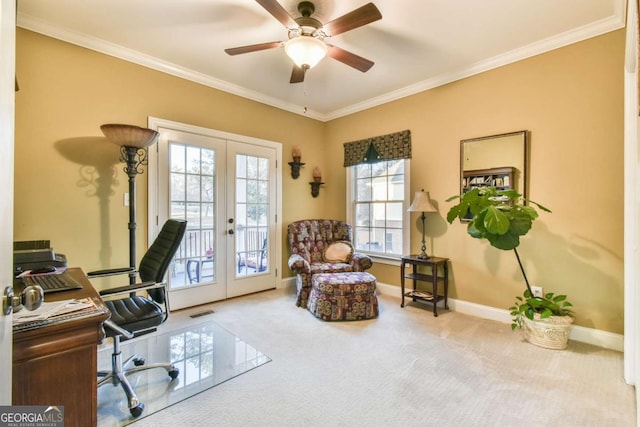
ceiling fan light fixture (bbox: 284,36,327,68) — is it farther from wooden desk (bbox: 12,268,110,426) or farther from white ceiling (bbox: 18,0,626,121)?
wooden desk (bbox: 12,268,110,426)

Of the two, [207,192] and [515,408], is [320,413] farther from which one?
[207,192]

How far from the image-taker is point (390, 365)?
2197 millimetres

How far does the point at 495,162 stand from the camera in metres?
3.02

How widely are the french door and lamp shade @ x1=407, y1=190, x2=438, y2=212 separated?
194 cm

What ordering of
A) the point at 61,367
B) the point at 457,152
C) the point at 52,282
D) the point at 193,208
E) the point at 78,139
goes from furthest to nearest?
the point at 193,208 < the point at 457,152 < the point at 78,139 < the point at 52,282 < the point at 61,367

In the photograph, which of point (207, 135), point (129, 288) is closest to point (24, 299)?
point (129, 288)

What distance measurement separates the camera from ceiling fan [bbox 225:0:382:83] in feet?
6.07

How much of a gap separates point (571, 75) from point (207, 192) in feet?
12.7

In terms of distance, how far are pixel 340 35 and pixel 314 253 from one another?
2.64m

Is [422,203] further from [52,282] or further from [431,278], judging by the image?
[52,282]

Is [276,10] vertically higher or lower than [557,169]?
higher

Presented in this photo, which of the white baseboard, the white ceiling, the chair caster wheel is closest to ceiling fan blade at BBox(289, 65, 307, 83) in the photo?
the white ceiling

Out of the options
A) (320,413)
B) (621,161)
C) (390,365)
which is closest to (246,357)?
(320,413)

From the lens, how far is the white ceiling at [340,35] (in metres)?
2.26
